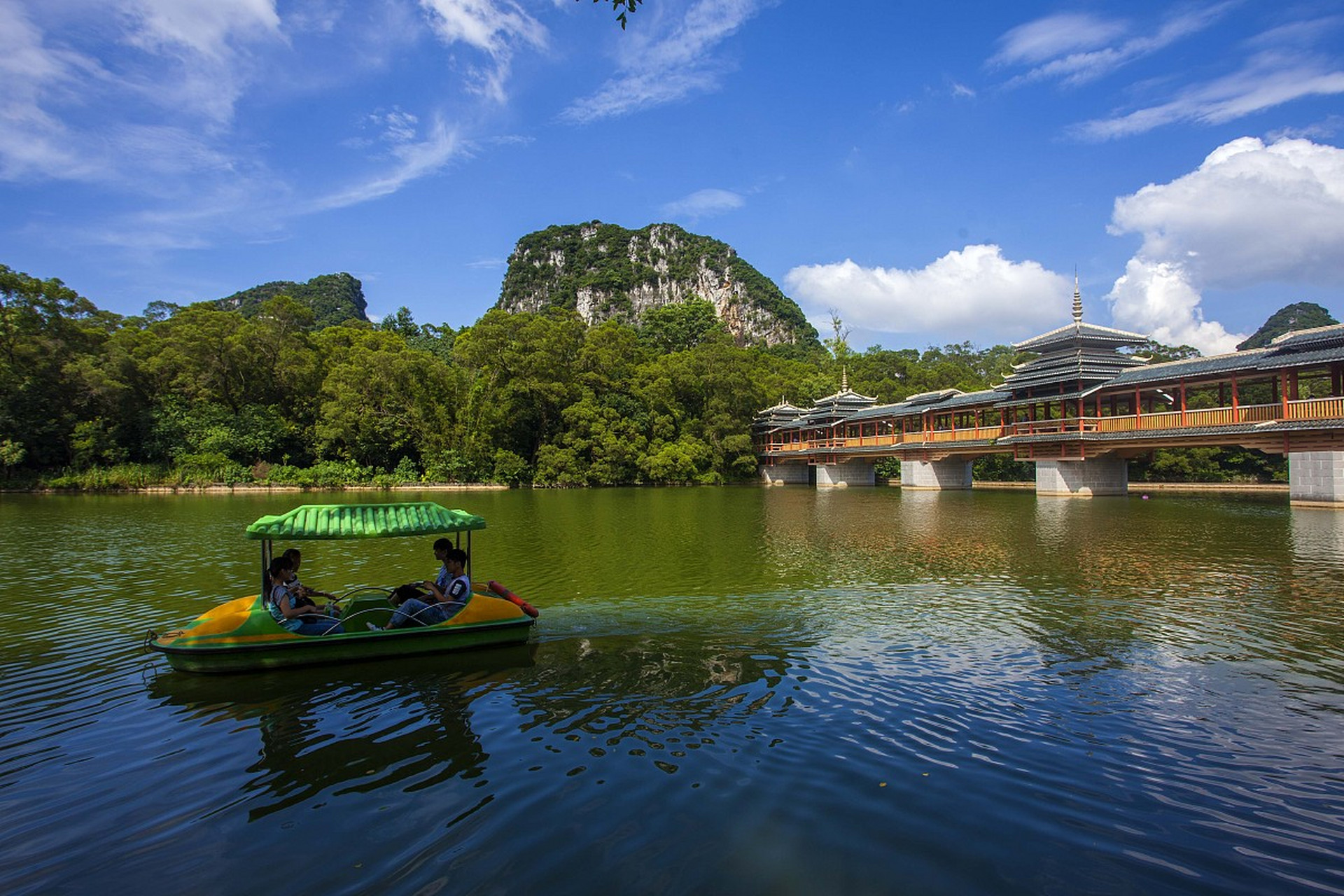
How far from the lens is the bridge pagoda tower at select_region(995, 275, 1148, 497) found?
3206 centimetres

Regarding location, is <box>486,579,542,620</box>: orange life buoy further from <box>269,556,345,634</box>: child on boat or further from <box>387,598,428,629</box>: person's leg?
<box>269,556,345,634</box>: child on boat

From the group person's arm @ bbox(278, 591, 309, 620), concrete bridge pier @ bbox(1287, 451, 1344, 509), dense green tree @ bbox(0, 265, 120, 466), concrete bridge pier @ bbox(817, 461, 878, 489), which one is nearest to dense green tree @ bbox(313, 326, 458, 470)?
dense green tree @ bbox(0, 265, 120, 466)

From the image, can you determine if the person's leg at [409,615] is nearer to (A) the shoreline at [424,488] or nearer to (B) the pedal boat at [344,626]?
(B) the pedal boat at [344,626]

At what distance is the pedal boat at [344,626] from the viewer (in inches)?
291

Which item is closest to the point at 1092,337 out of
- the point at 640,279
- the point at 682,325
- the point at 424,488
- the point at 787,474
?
the point at 787,474

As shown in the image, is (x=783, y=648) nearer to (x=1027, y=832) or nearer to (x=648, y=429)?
(x=1027, y=832)

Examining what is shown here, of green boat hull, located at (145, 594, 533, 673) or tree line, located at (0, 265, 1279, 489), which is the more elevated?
tree line, located at (0, 265, 1279, 489)

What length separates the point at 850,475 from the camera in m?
50.6

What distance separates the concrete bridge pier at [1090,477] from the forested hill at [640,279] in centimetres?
8972

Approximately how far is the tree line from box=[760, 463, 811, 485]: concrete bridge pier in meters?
2.18

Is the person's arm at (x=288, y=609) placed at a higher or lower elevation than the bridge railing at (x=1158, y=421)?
lower

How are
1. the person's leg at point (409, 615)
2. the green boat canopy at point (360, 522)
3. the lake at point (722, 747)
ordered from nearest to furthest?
1. the lake at point (722, 747)
2. the person's leg at point (409, 615)
3. the green boat canopy at point (360, 522)

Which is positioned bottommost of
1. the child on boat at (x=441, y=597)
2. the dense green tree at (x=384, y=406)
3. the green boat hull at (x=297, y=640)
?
the green boat hull at (x=297, y=640)

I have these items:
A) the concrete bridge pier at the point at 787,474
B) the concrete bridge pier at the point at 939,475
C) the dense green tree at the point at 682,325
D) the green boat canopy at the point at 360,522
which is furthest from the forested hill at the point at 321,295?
the green boat canopy at the point at 360,522
